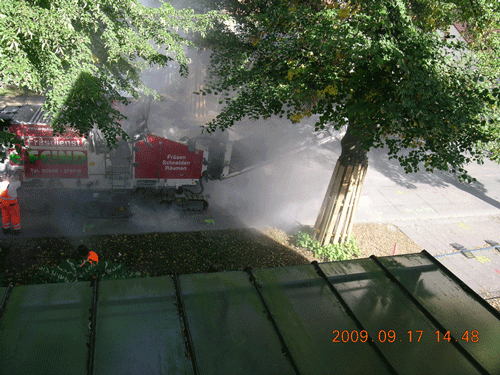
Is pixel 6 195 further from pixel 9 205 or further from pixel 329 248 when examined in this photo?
pixel 329 248

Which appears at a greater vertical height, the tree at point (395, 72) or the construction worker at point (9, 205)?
the tree at point (395, 72)

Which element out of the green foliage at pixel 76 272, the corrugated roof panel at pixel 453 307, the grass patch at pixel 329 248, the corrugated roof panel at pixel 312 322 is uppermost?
the corrugated roof panel at pixel 453 307

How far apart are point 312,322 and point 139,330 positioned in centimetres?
182

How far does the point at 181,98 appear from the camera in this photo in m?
22.2

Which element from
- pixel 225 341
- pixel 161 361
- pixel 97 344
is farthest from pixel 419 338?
pixel 97 344

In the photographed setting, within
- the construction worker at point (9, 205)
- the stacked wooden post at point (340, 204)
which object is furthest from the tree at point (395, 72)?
the construction worker at point (9, 205)

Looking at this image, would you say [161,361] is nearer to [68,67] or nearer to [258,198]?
[68,67]

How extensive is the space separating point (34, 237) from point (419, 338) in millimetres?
7926

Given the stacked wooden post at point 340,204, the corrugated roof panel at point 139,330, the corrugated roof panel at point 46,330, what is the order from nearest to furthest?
the corrugated roof panel at point 46,330
the corrugated roof panel at point 139,330
the stacked wooden post at point 340,204

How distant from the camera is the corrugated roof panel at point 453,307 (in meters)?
3.88

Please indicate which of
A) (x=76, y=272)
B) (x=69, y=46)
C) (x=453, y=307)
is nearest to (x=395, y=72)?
(x=453, y=307)

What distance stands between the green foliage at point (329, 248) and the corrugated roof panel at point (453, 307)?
3.43 metres
